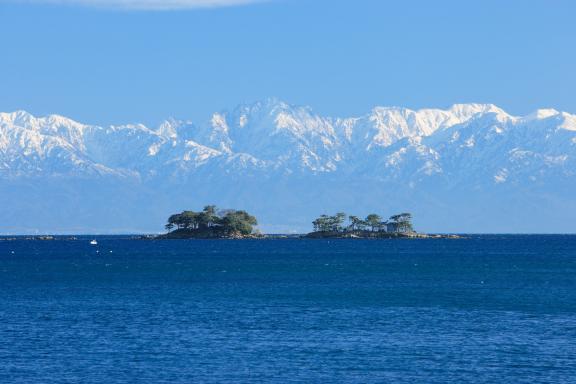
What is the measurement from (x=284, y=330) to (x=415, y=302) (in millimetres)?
24377

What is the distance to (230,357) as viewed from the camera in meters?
66.1

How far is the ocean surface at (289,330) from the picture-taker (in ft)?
203

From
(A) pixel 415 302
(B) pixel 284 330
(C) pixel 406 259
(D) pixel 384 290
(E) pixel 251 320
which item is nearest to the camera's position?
(B) pixel 284 330

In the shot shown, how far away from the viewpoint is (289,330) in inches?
3041

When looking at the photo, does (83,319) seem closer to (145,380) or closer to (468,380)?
(145,380)

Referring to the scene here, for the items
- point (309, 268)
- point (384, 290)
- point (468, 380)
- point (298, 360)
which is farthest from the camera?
point (309, 268)

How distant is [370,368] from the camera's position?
206 feet

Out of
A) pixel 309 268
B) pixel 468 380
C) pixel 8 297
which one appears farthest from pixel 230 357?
pixel 309 268

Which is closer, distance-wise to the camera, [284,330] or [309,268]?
[284,330]

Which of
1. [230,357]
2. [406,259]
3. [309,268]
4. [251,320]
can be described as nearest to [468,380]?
[230,357]

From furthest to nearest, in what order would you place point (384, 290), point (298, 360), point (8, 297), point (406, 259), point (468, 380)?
1. point (406, 259)
2. point (384, 290)
3. point (8, 297)
4. point (298, 360)
5. point (468, 380)

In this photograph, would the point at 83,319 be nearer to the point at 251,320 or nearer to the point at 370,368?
the point at 251,320

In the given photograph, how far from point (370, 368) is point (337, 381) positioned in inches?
153

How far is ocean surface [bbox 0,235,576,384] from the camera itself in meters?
61.8
